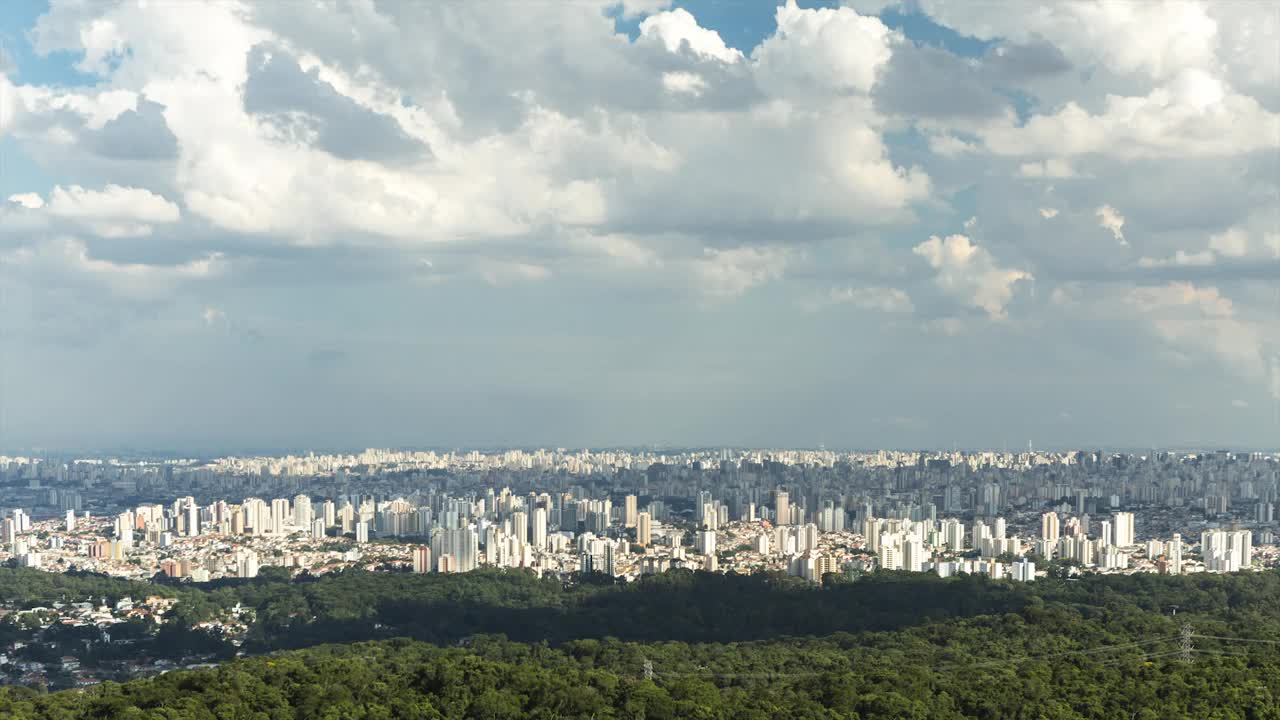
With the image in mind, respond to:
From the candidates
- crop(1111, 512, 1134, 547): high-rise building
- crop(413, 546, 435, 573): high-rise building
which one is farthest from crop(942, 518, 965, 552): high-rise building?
crop(413, 546, 435, 573): high-rise building

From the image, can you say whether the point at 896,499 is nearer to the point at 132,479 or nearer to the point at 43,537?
the point at 43,537

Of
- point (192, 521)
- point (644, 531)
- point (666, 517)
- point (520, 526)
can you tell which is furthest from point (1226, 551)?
point (192, 521)

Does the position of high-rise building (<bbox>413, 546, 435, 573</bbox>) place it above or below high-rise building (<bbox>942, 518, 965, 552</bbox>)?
below

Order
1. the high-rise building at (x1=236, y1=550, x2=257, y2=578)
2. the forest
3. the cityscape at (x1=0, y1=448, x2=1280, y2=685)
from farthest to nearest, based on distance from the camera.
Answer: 1. the high-rise building at (x1=236, y1=550, x2=257, y2=578)
2. the cityscape at (x1=0, y1=448, x2=1280, y2=685)
3. the forest

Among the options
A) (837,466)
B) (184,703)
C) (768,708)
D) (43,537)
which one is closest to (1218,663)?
(768,708)

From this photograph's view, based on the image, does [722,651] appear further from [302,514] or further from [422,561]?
[302,514]

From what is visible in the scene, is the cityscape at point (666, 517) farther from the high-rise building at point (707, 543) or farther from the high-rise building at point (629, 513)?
the high-rise building at point (629, 513)

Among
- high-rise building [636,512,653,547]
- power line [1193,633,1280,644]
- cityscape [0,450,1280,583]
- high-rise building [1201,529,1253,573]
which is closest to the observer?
power line [1193,633,1280,644]

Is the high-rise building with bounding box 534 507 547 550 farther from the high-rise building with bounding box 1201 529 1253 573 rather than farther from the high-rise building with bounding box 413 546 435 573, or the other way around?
the high-rise building with bounding box 1201 529 1253 573
